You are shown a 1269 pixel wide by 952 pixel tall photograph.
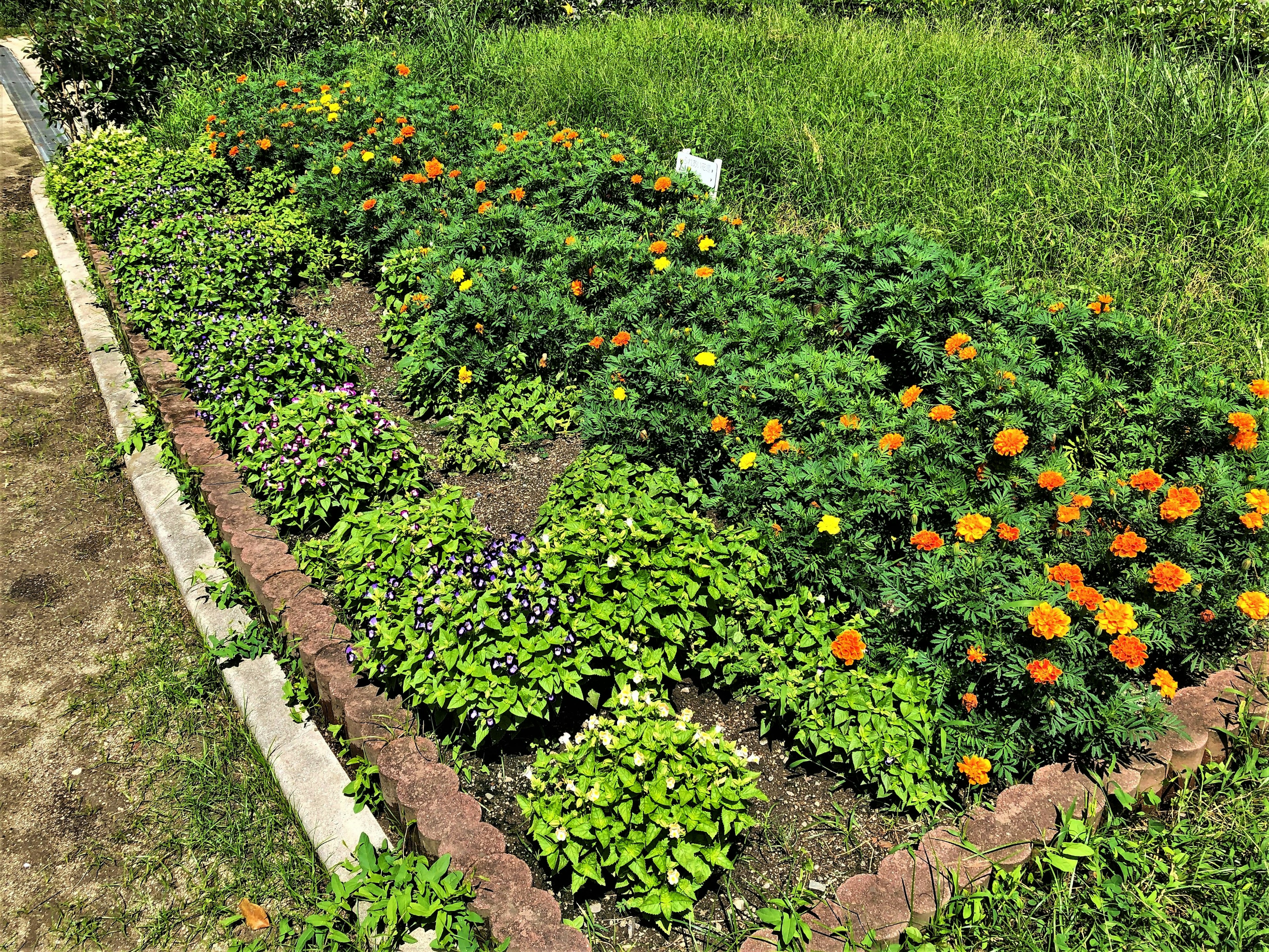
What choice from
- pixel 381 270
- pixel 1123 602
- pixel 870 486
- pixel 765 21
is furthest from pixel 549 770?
pixel 765 21

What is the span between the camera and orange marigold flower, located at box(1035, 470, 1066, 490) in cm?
267

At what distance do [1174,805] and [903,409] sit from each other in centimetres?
161

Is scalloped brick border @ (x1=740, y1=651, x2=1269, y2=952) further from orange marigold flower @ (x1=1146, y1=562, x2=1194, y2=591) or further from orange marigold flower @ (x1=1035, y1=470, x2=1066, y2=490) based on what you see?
orange marigold flower @ (x1=1035, y1=470, x2=1066, y2=490)

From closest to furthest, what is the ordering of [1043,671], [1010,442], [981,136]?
1. [1043,671]
2. [1010,442]
3. [981,136]

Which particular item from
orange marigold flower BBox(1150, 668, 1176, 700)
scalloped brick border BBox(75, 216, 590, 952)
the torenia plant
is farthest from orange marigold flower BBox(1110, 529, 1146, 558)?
scalloped brick border BBox(75, 216, 590, 952)

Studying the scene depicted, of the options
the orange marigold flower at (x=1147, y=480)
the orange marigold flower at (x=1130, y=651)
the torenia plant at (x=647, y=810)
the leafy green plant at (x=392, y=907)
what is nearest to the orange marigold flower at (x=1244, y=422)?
the orange marigold flower at (x=1147, y=480)

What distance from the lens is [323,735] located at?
295 cm

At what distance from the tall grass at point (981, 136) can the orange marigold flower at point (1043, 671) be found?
2431 mm

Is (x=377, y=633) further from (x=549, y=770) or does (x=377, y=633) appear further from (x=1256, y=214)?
(x=1256, y=214)

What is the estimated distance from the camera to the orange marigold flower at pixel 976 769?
241 cm

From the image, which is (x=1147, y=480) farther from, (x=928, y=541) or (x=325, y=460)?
(x=325, y=460)

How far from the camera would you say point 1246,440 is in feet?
9.12

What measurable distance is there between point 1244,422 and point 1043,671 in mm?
1243

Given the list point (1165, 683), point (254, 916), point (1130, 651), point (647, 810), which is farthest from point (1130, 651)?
point (254, 916)
